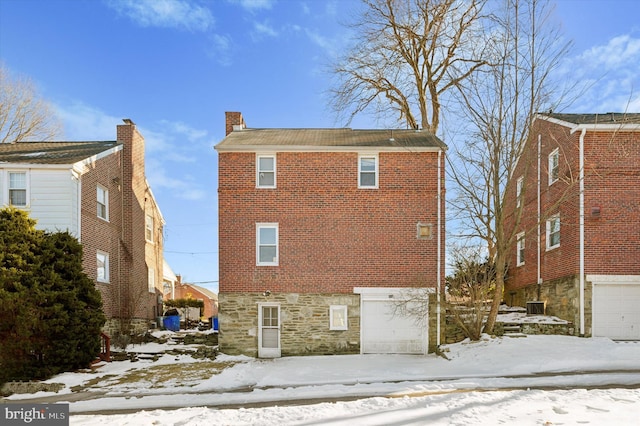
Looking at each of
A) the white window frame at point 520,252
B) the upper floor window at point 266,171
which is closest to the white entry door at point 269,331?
the upper floor window at point 266,171

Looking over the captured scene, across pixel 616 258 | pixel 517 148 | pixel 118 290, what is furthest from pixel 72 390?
pixel 616 258

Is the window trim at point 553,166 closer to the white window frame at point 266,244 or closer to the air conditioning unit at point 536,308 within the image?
the air conditioning unit at point 536,308

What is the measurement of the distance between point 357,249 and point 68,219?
10537 millimetres

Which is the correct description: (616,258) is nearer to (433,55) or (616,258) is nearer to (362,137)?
(362,137)

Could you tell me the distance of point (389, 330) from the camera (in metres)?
16.3

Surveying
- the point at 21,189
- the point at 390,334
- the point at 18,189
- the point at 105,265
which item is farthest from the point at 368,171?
the point at 18,189

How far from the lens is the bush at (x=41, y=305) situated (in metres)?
12.9

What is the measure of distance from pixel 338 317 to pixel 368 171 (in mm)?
5462

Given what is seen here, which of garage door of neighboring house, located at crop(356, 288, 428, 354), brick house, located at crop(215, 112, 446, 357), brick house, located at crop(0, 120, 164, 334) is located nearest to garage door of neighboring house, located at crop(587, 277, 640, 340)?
brick house, located at crop(215, 112, 446, 357)

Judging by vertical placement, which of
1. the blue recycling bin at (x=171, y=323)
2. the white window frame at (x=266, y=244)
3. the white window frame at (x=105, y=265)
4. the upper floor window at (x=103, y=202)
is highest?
the upper floor window at (x=103, y=202)

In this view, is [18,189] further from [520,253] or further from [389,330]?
[520,253]

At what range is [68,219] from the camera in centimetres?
1650

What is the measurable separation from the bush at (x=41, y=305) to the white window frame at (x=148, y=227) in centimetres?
883

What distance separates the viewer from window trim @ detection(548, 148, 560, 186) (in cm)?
1816
